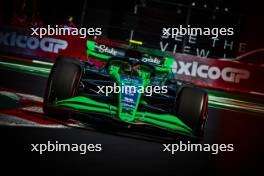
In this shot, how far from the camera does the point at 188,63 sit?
50.9 ft

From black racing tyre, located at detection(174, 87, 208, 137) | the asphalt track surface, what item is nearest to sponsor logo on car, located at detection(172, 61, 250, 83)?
the asphalt track surface

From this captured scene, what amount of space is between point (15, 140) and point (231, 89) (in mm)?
11487

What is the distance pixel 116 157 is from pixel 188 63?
36.2 ft

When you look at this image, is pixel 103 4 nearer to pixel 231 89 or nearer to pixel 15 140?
pixel 231 89

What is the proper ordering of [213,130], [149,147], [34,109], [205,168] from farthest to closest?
[213,130], [34,109], [149,147], [205,168]

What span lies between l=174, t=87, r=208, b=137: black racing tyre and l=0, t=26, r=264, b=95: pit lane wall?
29.6 ft

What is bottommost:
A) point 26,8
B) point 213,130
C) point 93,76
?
point 213,130

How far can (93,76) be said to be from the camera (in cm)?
693

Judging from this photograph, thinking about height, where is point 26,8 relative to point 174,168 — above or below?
above

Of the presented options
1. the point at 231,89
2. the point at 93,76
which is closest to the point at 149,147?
the point at 93,76

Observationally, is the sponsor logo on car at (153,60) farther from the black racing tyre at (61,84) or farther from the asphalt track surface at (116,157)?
the black racing tyre at (61,84)

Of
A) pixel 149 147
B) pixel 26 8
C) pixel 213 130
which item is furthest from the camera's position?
pixel 26 8

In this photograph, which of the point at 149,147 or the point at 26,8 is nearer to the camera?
the point at 149,147

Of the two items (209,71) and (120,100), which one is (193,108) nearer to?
(120,100)
